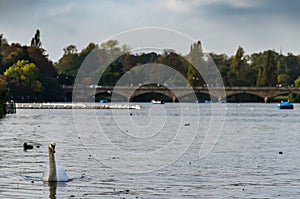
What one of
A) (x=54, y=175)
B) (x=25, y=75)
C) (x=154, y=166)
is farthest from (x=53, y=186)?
(x=25, y=75)

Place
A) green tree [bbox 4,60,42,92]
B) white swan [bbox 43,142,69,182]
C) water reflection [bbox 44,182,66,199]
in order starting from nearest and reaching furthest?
water reflection [bbox 44,182,66,199] < white swan [bbox 43,142,69,182] < green tree [bbox 4,60,42,92]

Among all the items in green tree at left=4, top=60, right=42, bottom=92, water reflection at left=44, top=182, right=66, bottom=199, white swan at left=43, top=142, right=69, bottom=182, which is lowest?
water reflection at left=44, top=182, right=66, bottom=199

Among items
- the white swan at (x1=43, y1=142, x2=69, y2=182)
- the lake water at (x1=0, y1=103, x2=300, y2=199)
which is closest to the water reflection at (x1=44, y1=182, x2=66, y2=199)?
the lake water at (x1=0, y1=103, x2=300, y2=199)

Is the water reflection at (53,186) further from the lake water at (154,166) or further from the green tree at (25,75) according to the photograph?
the green tree at (25,75)

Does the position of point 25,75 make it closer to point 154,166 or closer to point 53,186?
point 154,166

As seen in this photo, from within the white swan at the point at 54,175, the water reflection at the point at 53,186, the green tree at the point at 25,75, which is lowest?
the water reflection at the point at 53,186

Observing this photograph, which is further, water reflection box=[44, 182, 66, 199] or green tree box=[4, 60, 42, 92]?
green tree box=[4, 60, 42, 92]

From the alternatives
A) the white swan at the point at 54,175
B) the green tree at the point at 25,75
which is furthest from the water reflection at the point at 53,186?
the green tree at the point at 25,75

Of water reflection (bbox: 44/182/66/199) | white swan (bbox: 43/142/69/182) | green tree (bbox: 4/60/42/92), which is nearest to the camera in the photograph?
water reflection (bbox: 44/182/66/199)

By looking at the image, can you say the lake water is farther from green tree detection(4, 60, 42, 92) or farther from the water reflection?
green tree detection(4, 60, 42, 92)

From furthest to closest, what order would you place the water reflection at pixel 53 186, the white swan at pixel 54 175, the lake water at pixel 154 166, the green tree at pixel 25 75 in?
the green tree at pixel 25 75, the white swan at pixel 54 175, the lake water at pixel 154 166, the water reflection at pixel 53 186

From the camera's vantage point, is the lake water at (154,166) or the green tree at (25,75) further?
the green tree at (25,75)

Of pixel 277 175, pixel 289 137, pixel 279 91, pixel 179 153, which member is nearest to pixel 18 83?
pixel 279 91

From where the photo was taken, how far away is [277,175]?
35000 mm
